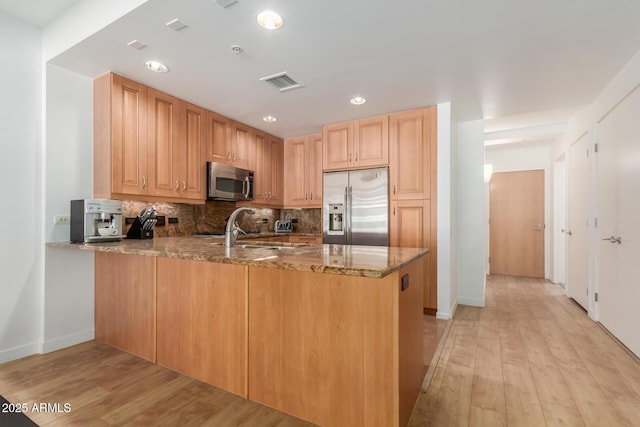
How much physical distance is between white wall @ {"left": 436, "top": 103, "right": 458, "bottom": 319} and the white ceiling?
27 centimetres

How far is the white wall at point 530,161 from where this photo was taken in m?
5.43

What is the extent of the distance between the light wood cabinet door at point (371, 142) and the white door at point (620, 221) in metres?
2.07

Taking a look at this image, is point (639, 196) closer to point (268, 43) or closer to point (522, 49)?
point (522, 49)

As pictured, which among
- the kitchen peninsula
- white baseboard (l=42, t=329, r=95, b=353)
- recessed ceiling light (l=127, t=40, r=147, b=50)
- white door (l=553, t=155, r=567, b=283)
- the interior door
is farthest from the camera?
the interior door

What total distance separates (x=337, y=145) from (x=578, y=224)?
315 centimetres

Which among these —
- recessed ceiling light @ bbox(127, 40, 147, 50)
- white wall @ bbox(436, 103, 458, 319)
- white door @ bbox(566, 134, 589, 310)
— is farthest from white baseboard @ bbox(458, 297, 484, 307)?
recessed ceiling light @ bbox(127, 40, 147, 50)

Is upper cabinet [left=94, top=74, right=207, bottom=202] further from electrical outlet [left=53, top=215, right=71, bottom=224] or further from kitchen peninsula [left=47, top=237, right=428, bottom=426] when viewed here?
kitchen peninsula [left=47, top=237, right=428, bottom=426]

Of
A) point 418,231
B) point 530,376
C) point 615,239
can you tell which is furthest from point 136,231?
point 615,239

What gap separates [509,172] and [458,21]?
15.6 ft

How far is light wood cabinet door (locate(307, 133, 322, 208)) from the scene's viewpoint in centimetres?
447

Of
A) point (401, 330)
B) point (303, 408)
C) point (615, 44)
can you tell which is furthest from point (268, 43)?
Answer: point (615, 44)

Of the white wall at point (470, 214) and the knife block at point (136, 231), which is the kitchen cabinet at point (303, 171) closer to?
the white wall at point (470, 214)

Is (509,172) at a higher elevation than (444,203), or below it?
higher

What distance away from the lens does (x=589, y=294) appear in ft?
10.8
